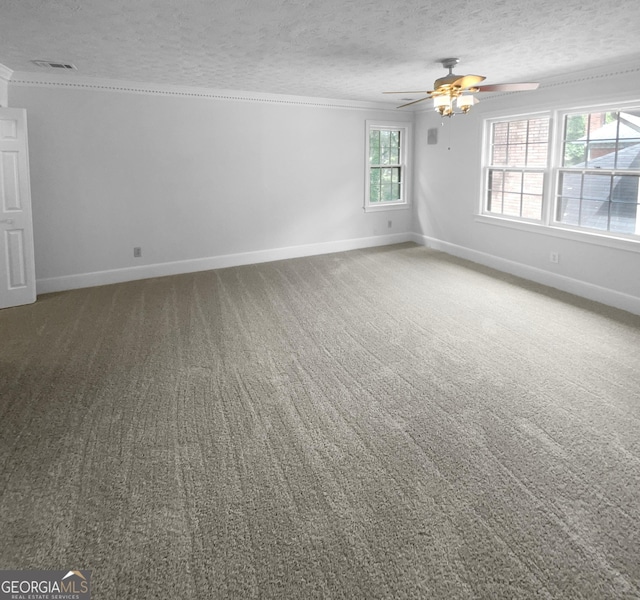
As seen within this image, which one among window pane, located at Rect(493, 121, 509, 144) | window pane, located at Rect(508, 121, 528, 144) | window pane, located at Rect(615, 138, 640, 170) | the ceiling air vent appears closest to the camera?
the ceiling air vent

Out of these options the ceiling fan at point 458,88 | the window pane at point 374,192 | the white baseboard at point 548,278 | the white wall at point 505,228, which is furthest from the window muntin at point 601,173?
the window pane at point 374,192

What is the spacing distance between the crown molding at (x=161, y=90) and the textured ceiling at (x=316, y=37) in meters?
0.15

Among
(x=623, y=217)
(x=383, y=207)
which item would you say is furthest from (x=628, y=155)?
(x=383, y=207)

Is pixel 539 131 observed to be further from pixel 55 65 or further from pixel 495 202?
pixel 55 65

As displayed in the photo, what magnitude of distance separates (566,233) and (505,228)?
0.98m

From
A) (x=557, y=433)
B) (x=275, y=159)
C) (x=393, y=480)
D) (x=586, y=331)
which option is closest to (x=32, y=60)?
(x=275, y=159)

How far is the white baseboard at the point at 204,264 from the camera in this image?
19.0ft

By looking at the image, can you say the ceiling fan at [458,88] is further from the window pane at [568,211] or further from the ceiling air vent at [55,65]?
the ceiling air vent at [55,65]

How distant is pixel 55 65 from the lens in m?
4.75

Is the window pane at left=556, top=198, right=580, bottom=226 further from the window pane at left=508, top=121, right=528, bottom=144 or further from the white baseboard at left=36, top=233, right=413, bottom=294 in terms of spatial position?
the white baseboard at left=36, top=233, right=413, bottom=294

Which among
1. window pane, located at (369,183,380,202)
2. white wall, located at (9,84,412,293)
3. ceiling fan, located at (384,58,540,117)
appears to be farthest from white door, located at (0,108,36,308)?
window pane, located at (369,183,380,202)

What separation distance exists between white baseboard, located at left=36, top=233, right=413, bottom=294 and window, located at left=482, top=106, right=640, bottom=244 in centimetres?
213

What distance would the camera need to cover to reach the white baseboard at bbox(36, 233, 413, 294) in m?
5.79

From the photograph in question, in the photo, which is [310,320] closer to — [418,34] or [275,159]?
[418,34]
